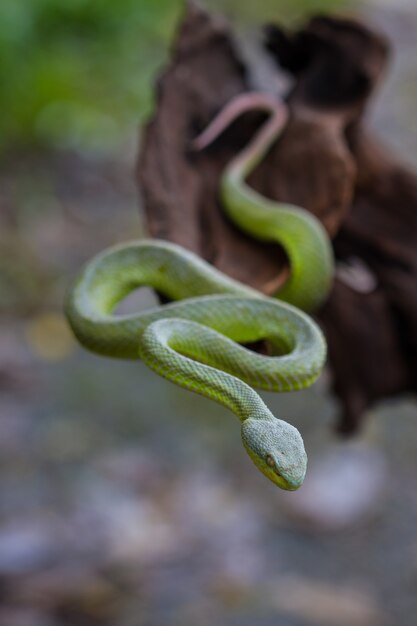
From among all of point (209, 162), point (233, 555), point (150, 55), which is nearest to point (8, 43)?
point (150, 55)

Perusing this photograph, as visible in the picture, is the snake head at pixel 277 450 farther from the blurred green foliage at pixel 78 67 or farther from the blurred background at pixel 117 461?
the blurred green foliage at pixel 78 67

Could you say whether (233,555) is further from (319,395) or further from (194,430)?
(319,395)

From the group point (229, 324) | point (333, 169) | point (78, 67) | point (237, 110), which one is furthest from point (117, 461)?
point (78, 67)

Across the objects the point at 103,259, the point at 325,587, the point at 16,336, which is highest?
the point at 103,259

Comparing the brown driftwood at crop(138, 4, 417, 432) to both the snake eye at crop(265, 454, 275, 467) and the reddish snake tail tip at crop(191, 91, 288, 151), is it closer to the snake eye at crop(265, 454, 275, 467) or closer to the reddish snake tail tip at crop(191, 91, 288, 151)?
the reddish snake tail tip at crop(191, 91, 288, 151)

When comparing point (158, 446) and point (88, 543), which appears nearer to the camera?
point (88, 543)

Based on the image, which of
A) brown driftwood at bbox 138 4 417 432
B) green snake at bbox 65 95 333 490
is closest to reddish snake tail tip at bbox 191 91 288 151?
brown driftwood at bbox 138 4 417 432

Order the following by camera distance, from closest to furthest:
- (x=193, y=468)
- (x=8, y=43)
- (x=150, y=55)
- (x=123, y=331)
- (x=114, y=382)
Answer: (x=123, y=331) < (x=193, y=468) < (x=114, y=382) < (x=8, y=43) < (x=150, y=55)

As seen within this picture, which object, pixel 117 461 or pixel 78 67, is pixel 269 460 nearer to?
pixel 117 461
